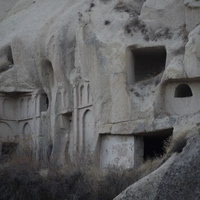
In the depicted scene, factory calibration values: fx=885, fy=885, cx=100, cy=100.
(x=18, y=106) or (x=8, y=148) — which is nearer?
(x=8, y=148)

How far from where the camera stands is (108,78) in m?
30.0

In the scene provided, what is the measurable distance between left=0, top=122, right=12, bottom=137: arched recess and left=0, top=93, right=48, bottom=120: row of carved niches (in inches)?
11.9

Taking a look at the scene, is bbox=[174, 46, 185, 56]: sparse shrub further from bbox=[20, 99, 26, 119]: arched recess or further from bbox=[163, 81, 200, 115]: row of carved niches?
bbox=[20, 99, 26, 119]: arched recess

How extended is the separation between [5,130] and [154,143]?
9.25 m

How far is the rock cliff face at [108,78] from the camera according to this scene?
28766 millimetres

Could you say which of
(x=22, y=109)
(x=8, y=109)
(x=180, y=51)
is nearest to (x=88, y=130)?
(x=180, y=51)

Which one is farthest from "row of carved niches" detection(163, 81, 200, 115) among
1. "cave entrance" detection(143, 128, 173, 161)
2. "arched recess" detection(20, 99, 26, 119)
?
"arched recess" detection(20, 99, 26, 119)

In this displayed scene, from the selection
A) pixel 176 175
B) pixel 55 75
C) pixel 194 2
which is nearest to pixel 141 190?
pixel 176 175

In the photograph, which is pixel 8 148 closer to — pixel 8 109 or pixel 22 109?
pixel 22 109

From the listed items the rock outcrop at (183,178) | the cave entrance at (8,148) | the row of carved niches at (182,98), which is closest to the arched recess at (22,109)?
the cave entrance at (8,148)

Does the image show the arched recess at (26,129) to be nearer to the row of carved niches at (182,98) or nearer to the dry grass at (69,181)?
the dry grass at (69,181)

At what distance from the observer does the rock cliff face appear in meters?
28.8

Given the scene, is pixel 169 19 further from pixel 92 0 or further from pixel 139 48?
pixel 92 0

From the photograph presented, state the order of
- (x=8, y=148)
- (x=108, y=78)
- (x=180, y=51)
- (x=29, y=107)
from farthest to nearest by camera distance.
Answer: (x=29, y=107) < (x=8, y=148) < (x=108, y=78) < (x=180, y=51)
